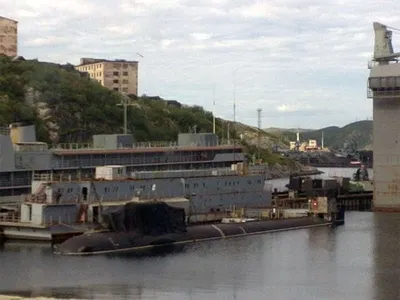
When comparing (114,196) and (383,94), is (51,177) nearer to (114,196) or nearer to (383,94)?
(114,196)

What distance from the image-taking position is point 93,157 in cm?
6662

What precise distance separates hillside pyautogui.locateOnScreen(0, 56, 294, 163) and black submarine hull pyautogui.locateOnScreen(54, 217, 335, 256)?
33.6 metres

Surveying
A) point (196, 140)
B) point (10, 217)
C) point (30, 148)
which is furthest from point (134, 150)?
point (10, 217)

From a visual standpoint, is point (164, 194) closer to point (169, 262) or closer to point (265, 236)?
point (265, 236)

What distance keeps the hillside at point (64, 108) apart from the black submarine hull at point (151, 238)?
110ft

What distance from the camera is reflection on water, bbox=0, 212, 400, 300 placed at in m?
39.1

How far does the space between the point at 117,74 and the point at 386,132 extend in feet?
264

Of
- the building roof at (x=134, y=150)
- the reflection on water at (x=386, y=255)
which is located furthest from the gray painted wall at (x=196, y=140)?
the reflection on water at (x=386, y=255)

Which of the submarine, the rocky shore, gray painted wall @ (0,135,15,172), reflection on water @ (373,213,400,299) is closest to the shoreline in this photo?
the rocky shore

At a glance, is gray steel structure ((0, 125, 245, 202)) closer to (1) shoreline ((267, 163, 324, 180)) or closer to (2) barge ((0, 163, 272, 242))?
(2) barge ((0, 163, 272, 242))

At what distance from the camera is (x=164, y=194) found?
63.4m

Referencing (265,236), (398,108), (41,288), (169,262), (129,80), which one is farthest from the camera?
(129,80)

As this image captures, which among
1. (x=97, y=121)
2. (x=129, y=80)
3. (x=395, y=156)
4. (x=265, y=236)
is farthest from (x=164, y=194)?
(x=129, y=80)

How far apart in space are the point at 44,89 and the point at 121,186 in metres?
44.7
